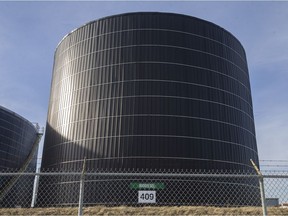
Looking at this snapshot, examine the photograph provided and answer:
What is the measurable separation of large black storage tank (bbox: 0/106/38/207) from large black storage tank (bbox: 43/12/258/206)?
1046 centimetres

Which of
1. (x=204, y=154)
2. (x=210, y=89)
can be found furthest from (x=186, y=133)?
(x=210, y=89)

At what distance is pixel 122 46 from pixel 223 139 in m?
13.7

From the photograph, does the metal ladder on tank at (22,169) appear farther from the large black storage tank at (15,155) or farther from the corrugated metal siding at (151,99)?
the corrugated metal siding at (151,99)

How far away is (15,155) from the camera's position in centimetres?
5022

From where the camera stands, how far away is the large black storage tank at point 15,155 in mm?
44281

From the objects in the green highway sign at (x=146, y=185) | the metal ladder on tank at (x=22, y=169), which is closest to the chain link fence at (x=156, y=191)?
the green highway sign at (x=146, y=185)

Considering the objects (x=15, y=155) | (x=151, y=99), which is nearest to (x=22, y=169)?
(x=15, y=155)

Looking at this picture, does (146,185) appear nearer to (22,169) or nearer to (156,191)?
(156,191)

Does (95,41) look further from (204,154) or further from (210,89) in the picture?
(204,154)

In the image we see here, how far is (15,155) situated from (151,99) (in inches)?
1096

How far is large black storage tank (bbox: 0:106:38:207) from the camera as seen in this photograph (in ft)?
145

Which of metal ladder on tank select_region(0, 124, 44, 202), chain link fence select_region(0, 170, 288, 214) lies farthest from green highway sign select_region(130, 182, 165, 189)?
metal ladder on tank select_region(0, 124, 44, 202)

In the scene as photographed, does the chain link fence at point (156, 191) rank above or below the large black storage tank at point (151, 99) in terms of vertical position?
below

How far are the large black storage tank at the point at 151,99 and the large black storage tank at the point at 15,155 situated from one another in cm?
1046
